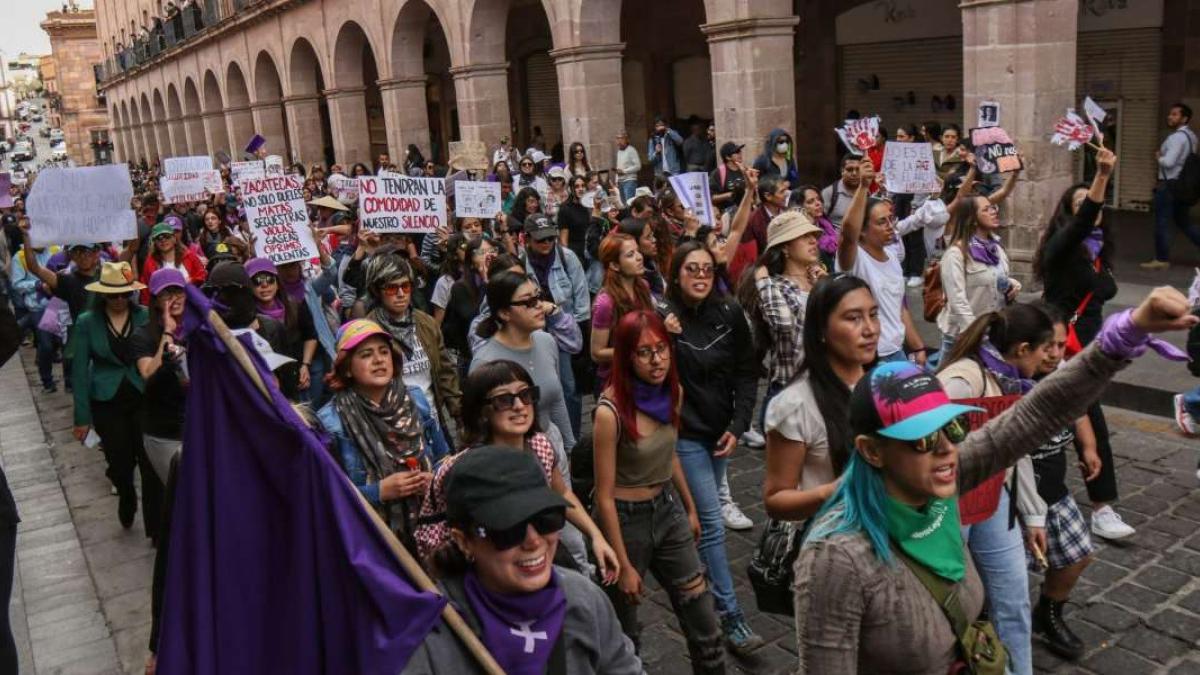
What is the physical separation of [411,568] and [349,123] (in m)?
25.7

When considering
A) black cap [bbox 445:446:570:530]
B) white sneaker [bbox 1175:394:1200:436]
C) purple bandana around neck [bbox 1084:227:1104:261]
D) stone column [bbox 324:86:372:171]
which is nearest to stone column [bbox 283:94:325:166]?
stone column [bbox 324:86:372:171]

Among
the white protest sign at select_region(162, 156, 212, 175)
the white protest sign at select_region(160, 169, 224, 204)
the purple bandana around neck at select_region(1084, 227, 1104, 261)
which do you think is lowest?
the purple bandana around neck at select_region(1084, 227, 1104, 261)

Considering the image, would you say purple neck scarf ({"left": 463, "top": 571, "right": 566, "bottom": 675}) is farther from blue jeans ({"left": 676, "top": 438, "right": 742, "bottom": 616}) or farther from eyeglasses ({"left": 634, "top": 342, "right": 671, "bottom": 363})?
blue jeans ({"left": 676, "top": 438, "right": 742, "bottom": 616})

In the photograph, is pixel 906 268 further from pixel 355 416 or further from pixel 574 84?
pixel 355 416

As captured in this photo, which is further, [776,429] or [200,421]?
[776,429]

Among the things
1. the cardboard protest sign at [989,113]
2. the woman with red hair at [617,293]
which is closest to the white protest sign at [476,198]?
the woman with red hair at [617,293]

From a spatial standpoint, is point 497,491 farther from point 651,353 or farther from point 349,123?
point 349,123

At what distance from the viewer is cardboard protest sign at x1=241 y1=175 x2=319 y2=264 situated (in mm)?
7664

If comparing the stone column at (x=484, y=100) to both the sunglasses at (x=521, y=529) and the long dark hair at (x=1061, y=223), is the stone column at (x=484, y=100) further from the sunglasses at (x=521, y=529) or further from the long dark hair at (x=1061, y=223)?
the sunglasses at (x=521, y=529)

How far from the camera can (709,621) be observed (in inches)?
160

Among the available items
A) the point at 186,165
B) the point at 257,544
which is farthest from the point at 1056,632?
the point at 186,165

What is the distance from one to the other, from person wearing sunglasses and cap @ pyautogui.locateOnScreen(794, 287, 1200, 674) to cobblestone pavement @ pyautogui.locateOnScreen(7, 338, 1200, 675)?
2157 mm

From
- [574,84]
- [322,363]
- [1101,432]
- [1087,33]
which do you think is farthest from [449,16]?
[1101,432]

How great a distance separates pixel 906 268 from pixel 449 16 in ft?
36.4
